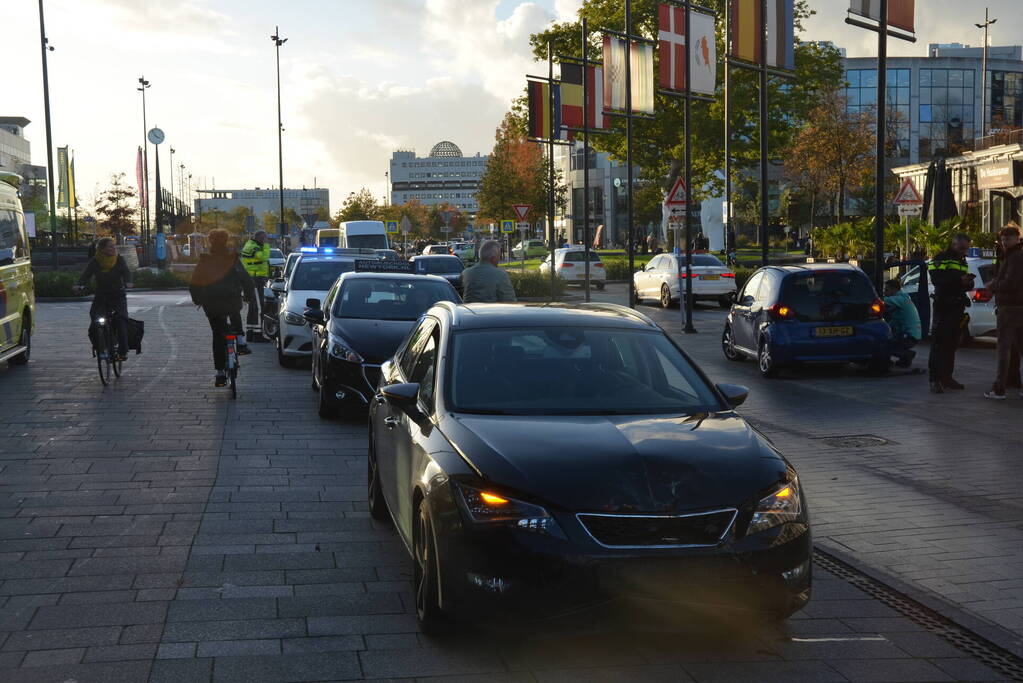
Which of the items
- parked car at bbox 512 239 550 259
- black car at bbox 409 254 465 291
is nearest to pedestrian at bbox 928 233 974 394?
black car at bbox 409 254 465 291

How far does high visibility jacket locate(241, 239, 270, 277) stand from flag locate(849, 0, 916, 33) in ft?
36.0

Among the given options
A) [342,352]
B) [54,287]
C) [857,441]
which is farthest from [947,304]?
[54,287]

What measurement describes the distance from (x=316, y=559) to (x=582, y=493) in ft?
7.56

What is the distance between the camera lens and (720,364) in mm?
18219

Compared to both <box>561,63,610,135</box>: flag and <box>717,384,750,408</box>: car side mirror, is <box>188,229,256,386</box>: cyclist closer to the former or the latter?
<box>717,384,750,408</box>: car side mirror

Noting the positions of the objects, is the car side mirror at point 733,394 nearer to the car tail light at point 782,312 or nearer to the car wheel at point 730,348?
the car tail light at point 782,312

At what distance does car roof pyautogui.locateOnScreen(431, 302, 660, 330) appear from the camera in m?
6.22

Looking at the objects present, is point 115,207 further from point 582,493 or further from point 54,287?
point 582,493

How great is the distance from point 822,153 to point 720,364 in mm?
51725

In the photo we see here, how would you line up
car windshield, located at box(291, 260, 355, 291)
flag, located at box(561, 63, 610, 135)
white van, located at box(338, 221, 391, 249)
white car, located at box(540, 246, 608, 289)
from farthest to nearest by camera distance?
white van, located at box(338, 221, 391, 249)
white car, located at box(540, 246, 608, 289)
flag, located at box(561, 63, 610, 135)
car windshield, located at box(291, 260, 355, 291)

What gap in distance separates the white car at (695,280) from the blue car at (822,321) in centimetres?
1601

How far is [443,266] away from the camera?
111 feet

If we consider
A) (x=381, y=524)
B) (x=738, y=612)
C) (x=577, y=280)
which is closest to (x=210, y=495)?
(x=381, y=524)

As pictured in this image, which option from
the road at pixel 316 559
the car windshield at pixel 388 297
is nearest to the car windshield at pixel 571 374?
the road at pixel 316 559
